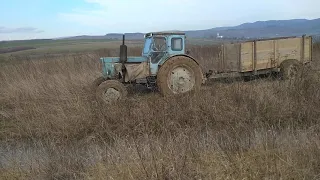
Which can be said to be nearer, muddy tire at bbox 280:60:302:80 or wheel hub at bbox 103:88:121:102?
wheel hub at bbox 103:88:121:102

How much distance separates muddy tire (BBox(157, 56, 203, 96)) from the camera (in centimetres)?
1056

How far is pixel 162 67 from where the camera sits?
10555mm

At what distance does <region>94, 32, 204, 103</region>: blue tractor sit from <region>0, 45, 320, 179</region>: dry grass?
3.49ft

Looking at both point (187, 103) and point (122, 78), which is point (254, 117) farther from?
point (122, 78)

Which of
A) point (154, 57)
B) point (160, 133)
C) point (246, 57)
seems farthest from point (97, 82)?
point (246, 57)

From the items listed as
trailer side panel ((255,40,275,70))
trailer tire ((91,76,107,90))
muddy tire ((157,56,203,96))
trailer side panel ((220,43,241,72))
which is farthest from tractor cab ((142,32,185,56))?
trailer side panel ((255,40,275,70))

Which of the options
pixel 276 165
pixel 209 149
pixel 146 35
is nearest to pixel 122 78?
pixel 146 35

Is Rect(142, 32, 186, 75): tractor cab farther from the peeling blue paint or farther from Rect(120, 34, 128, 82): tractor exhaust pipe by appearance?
Rect(120, 34, 128, 82): tractor exhaust pipe

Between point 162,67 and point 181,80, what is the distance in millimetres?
701

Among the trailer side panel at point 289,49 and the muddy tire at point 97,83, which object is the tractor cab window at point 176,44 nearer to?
the muddy tire at point 97,83

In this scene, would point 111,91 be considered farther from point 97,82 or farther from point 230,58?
point 230,58

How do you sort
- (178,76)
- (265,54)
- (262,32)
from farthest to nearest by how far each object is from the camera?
(262,32)
(265,54)
(178,76)

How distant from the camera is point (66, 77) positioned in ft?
45.6

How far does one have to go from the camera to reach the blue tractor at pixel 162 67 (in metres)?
10.6
